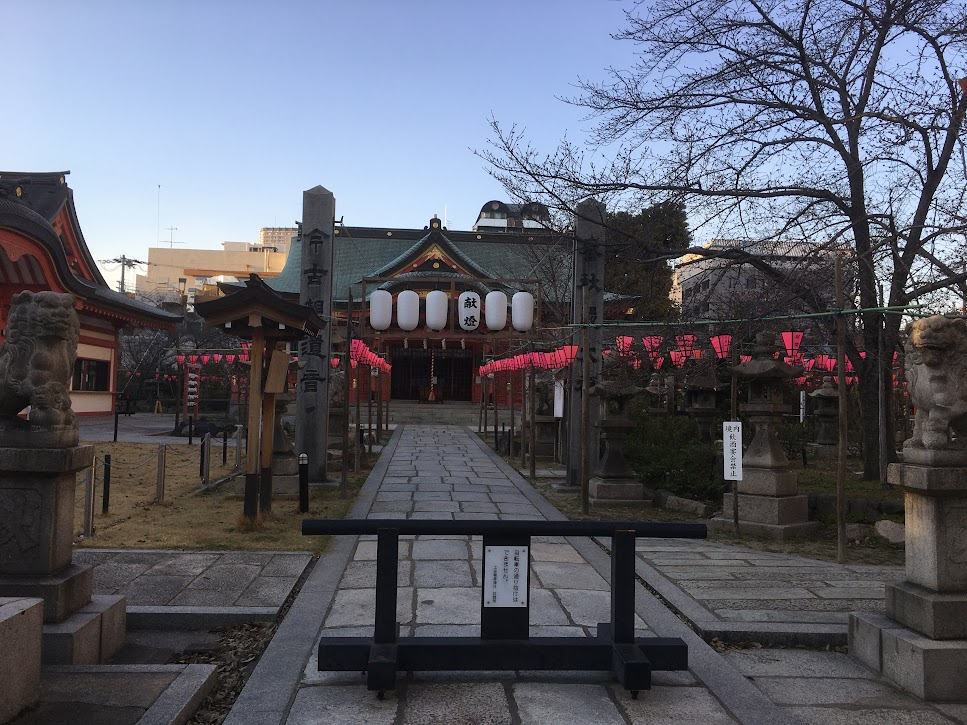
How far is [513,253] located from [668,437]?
23566 mm

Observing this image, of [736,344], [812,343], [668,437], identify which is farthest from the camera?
[812,343]

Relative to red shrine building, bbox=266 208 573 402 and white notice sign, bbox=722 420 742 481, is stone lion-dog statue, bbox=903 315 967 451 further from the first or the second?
red shrine building, bbox=266 208 573 402

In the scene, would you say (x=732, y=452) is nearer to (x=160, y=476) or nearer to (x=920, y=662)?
(x=920, y=662)

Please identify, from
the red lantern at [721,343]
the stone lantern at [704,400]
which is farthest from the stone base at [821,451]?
the red lantern at [721,343]

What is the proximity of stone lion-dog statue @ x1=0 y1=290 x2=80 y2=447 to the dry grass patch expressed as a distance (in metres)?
2.90

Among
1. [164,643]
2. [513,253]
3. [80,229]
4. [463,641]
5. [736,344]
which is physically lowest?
[164,643]

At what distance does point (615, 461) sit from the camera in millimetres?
9961

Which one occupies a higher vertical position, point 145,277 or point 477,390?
point 145,277

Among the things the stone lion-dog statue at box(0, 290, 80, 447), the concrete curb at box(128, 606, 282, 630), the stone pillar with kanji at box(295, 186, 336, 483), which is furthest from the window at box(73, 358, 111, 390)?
the stone lion-dog statue at box(0, 290, 80, 447)

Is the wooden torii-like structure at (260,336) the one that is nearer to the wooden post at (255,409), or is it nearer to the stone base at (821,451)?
the wooden post at (255,409)

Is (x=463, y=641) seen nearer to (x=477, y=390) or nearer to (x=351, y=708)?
(x=351, y=708)

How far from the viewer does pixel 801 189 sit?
28.8 feet

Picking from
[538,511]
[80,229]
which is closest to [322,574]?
[538,511]

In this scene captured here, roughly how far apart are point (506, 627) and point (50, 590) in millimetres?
2395
